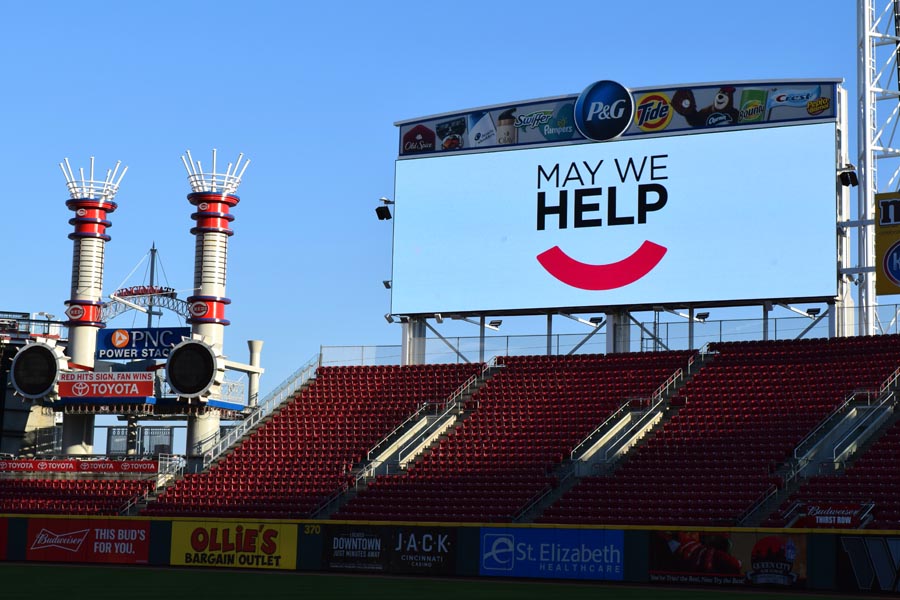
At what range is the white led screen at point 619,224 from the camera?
Result: 3694 centimetres

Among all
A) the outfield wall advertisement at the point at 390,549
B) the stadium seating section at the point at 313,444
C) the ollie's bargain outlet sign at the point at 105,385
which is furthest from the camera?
the ollie's bargain outlet sign at the point at 105,385

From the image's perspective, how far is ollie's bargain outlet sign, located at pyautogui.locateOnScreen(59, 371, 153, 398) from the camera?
40906 mm

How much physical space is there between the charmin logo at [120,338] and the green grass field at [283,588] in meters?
12.6

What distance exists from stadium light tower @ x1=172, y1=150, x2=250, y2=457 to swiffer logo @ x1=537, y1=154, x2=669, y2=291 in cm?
961

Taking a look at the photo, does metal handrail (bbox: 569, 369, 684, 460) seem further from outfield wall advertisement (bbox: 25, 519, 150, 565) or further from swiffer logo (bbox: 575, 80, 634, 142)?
outfield wall advertisement (bbox: 25, 519, 150, 565)

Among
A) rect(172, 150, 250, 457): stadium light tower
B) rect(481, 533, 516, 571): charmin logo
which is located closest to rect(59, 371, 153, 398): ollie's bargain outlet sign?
rect(172, 150, 250, 457): stadium light tower

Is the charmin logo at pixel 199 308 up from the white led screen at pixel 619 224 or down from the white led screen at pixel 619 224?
down

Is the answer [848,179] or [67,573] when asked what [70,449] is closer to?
[67,573]

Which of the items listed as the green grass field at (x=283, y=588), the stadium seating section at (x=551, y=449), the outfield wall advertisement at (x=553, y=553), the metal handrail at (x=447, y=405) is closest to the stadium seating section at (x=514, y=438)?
the stadium seating section at (x=551, y=449)

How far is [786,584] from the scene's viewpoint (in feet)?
86.9

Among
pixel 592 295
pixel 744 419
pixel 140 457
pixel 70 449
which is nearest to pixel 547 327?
pixel 592 295

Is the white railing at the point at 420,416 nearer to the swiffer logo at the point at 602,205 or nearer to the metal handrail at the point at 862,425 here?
the swiffer logo at the point at 602,205

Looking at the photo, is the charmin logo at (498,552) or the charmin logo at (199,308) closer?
the charmin logo at (498,552)

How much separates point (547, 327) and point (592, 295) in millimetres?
2193
